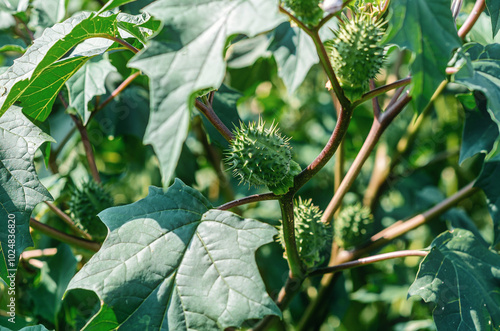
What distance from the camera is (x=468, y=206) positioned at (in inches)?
102

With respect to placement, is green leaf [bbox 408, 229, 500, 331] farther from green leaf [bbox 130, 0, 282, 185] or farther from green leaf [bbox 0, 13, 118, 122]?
green leaf [bbox 0, 13, 118, 122]

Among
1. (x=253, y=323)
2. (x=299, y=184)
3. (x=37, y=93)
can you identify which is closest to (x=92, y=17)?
(x=37, y=93)

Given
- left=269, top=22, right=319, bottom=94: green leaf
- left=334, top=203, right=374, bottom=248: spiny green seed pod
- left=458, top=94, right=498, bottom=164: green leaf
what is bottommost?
left=334, top=203, right=374, bottom=248: spiny green seed pod

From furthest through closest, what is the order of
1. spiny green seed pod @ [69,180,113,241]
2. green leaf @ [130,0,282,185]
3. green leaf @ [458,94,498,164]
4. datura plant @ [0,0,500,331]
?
spiny green seed pod @ [69,180,113,241] → green leaf @ [458,94,498,164] → datura plant @ [0,0,500,331] → green leaf @ [130,0,282,185]

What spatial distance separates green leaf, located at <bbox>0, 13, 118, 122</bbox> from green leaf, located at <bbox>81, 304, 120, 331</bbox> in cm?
53

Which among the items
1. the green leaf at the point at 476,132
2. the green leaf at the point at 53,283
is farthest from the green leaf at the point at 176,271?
the green leaf at the point at 476,132

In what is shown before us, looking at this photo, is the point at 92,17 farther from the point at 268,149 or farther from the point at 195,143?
the point at 195,143

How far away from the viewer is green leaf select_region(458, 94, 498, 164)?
1.39 m

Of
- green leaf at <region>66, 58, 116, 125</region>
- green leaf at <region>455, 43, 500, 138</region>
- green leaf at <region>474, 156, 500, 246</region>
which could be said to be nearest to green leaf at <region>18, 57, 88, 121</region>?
green leaf at <region>66, 58, 116, 125</region>

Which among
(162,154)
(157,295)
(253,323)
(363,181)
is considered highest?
(162,154)

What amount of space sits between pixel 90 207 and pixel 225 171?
20.5 inches

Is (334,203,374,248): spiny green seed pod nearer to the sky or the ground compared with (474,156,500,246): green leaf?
nearer to the ground

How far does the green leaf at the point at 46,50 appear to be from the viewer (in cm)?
110

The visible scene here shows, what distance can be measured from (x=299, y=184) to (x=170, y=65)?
0.49 meters
